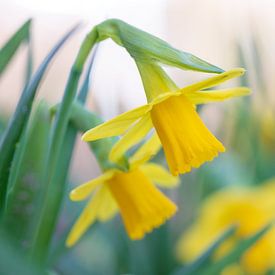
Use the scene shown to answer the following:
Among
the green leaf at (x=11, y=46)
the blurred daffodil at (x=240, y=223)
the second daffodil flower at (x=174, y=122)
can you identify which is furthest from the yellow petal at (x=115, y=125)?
the blurred daffodil at (x=240, y=223)

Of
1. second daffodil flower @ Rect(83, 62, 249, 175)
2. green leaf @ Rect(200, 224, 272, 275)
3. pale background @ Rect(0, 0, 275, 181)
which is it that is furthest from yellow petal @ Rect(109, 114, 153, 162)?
pale background @ Rect(0, 0, 275, 181)

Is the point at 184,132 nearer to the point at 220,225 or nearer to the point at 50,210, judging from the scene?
the point at 50,210

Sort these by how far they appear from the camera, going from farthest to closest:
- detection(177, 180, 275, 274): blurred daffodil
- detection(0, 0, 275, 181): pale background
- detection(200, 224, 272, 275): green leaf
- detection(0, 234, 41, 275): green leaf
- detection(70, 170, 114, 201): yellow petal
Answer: detection(0, 0, 275, 181): pale background < detection(177, 180, 275, 274): blurred daffodil < detection(200, 224, 272, 275): green leaf < detection(70, 170, 114, 201): yellow petal < detection(0, 234, 41, 275): green leaf

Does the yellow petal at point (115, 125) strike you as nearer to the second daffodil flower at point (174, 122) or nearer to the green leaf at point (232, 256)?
the second daffodil flower at point (174, 122)

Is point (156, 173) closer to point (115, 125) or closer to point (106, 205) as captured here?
point (106, 205)

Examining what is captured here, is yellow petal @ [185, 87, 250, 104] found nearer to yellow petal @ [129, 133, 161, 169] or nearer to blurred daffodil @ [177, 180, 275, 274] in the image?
yellow petal @ [129, 133, 161, 169]

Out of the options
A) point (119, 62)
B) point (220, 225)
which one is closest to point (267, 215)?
point (220, 225)
